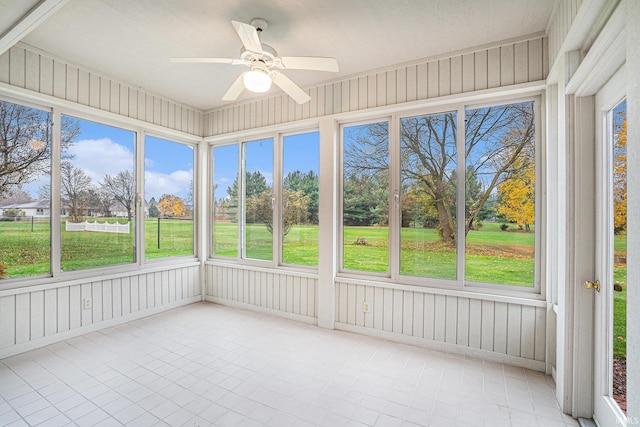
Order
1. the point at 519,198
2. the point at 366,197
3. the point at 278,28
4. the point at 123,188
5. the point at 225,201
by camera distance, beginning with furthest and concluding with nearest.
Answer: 1. the point at 225,201
2. the point at 123,188
3. the point at 366,197
4. the point at 519,198
5. the point at 278,28

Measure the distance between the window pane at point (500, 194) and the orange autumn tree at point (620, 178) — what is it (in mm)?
934

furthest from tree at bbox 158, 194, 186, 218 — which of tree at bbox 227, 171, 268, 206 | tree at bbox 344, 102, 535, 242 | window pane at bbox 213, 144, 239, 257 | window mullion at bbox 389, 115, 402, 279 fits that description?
window mullion at bbox 389, 115, 402, 279

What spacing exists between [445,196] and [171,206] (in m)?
3.54

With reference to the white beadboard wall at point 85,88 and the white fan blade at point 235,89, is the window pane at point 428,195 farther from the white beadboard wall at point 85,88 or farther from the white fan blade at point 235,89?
the white beadboard wall at point 85,88

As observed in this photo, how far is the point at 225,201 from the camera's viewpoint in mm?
4422

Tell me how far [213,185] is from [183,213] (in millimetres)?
591

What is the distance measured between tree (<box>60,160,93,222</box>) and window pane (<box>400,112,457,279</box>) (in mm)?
3463

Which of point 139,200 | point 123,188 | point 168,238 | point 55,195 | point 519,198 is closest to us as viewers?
point 519,198

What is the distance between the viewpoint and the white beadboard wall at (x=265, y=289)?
3.62 metres

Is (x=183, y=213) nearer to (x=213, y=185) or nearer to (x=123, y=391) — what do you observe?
(x=213, y=185)

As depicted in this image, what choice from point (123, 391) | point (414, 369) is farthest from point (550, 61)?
point (123, 391)

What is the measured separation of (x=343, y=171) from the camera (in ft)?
11.4

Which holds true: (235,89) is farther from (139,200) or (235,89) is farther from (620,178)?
(620,178)

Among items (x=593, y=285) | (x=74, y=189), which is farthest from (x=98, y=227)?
(x=593, y=285)
